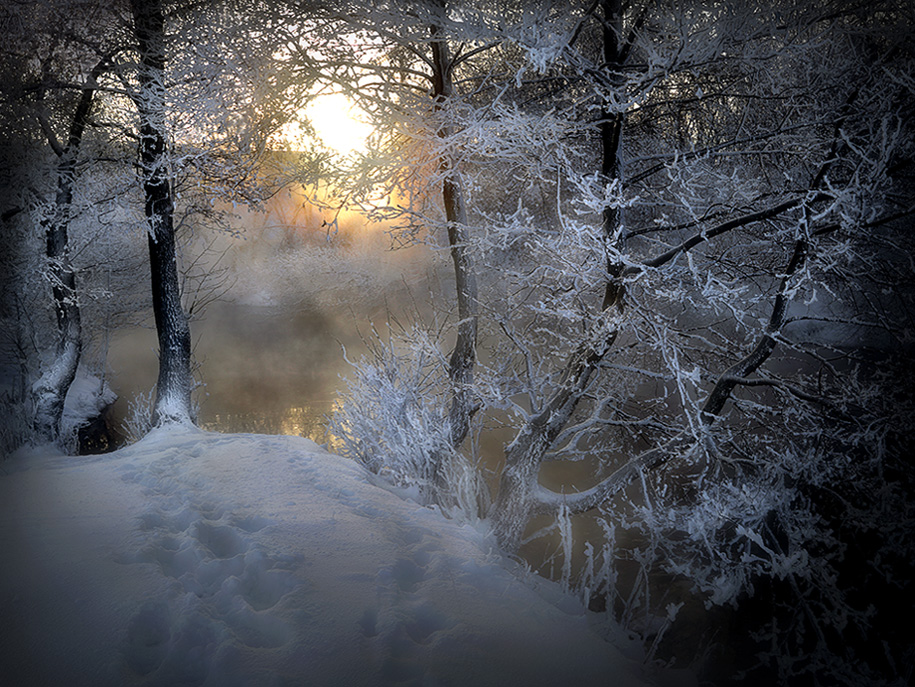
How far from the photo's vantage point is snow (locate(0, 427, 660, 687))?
6.31ft

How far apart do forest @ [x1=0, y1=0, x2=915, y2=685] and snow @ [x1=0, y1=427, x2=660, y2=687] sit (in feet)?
2.32

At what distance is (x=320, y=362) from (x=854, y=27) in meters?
13.5

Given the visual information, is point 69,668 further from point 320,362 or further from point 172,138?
point 320,362

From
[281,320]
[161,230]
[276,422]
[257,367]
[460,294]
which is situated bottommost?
[276,422]

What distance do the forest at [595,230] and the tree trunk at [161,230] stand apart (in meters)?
0.04

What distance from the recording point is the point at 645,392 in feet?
34.1

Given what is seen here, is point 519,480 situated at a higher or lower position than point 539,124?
lower

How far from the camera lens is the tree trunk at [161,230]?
19.0 ft

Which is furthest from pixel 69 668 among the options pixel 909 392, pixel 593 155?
pixel 593 155

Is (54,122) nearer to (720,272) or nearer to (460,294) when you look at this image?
(460,294)

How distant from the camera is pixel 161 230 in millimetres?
6695

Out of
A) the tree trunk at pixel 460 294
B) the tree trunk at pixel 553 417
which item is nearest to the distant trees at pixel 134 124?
the tree trunk at pixel 460 294

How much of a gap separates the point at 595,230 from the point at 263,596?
3171mm

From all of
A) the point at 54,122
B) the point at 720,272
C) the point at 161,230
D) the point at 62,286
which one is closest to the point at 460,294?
the point at 720,272
